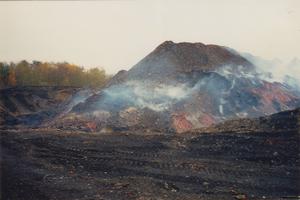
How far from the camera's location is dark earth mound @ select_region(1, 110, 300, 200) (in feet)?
35.8

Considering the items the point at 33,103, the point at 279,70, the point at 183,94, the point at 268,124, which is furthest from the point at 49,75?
the point at 268,124

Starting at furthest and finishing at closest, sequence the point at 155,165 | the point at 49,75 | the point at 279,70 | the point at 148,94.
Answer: the point at 49,75, the point at 279,70, the point at 148,94, the point at 155,165

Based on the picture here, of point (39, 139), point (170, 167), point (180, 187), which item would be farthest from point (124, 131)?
point (180, 187)

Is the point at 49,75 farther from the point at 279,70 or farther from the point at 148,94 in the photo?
the point at 148,94

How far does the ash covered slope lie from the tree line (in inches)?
923

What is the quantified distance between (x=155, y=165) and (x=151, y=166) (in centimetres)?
16

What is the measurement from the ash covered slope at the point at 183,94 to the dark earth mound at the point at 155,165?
4.05 m

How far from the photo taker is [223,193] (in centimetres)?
1102

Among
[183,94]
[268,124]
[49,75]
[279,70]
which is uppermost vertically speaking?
[49,75]

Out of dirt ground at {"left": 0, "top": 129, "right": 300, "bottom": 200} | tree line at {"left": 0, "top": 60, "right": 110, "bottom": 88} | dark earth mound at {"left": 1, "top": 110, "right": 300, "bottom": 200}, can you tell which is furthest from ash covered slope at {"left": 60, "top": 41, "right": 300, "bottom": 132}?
tree line at {"left": 0, "top": 60, "right": 110, "bottom": 88}

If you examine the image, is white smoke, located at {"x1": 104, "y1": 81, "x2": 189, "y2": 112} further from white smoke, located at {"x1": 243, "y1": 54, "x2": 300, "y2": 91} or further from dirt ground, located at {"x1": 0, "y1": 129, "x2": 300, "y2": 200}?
white smoke, located at {"x1": 243, "y1": 54, "x2": 300, "y2": 91}

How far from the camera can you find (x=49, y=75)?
5650cm

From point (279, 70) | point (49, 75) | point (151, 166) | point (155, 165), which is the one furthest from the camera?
point (49, 75)

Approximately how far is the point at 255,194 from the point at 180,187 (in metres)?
1.83
